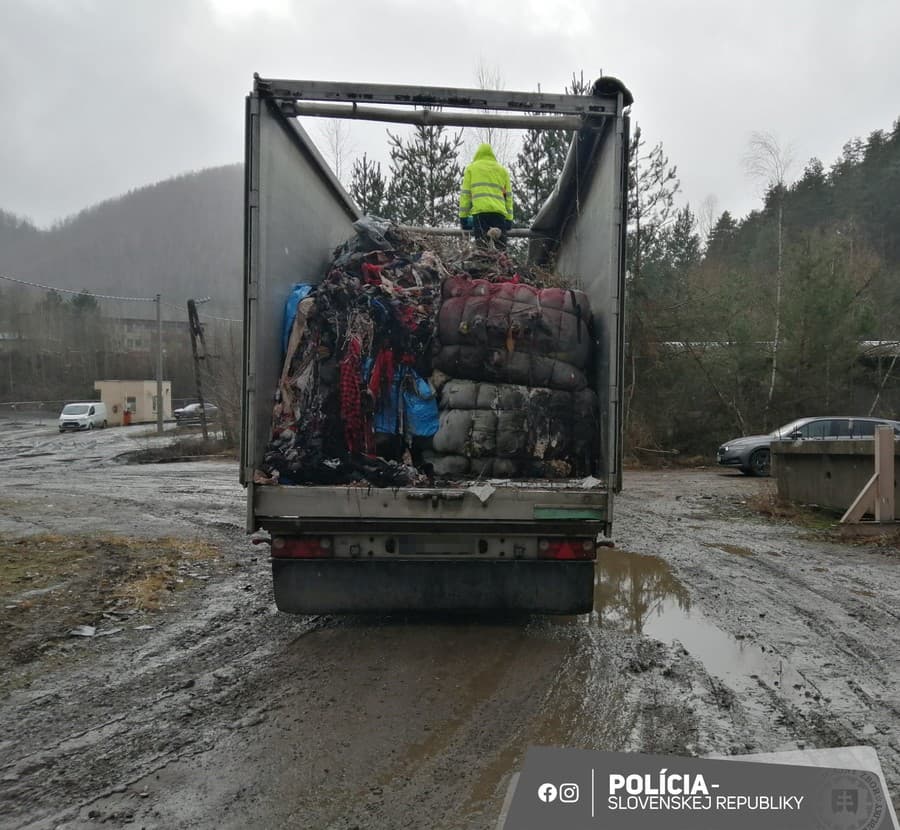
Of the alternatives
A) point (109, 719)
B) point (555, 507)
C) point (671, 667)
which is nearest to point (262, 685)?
point (109, 719)

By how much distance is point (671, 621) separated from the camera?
18.4 feet

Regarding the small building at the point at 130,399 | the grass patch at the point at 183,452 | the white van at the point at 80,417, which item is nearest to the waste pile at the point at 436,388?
the grass patch at the point at 183,452

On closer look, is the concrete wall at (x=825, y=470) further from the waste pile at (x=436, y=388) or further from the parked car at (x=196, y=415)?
the parked car at (x=196, y=415)

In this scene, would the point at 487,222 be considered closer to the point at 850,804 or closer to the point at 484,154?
the point at 484,154

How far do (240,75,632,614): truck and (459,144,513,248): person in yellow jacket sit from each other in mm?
2213

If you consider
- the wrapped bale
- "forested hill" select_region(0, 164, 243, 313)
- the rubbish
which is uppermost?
"forested hill" select_region(0, 164, 243, 313)

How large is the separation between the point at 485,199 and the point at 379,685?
5.17 metres

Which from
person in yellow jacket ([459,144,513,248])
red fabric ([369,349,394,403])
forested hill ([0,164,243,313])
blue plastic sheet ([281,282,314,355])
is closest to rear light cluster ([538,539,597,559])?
red fabric ([369,349,394,403])

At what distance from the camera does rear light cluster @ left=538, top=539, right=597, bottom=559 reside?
4.63 meters

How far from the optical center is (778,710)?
3.83 metres

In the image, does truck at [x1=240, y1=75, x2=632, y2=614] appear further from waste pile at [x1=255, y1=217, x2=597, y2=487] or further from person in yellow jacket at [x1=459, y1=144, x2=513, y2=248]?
person in yellow jacket at [x1=459, y1=144, x2=513, y2=248]

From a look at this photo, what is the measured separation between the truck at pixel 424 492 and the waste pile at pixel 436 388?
0.56ft

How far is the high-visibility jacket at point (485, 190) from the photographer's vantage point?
7.59 meters

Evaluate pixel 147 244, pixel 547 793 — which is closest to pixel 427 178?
pixel 547 793
